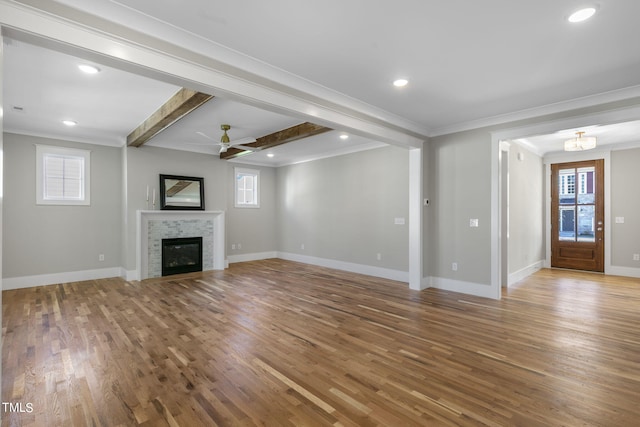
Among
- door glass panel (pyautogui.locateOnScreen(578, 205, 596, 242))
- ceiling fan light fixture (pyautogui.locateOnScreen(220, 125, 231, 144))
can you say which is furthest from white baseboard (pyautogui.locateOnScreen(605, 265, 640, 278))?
ceiling fan light fixture (pyautogui.locateOnScreen(220, 125, 231, 144))

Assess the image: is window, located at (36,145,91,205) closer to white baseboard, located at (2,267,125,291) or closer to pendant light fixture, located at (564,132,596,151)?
white baseboard, located at (2,267,125,291)

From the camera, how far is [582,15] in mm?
2178

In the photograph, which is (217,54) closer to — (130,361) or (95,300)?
(130,361)

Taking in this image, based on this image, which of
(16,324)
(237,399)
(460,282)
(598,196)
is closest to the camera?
(237,399)

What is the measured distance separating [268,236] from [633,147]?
8450 mm

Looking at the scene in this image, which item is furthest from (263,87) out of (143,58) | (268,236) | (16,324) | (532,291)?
(268,236)

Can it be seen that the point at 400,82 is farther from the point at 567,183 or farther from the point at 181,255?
the point at 567,183

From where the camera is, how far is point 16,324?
11.6 ft

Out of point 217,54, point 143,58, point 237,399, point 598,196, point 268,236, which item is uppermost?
point 217,54

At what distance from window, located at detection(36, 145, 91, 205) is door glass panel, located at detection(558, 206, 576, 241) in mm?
10281

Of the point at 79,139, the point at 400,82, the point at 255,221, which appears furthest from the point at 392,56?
the point at 255,221

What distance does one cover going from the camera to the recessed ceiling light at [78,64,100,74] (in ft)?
9.79

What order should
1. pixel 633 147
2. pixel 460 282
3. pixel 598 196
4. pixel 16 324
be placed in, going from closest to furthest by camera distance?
pixel 16 324, pixel 460 282, pixel 633 147, pixel 598 196

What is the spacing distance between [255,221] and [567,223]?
301 inches
